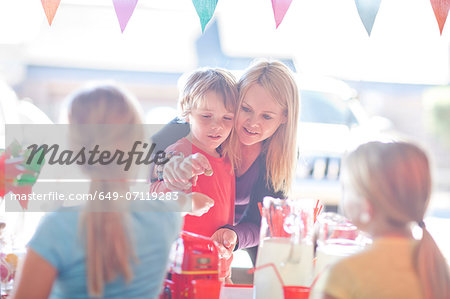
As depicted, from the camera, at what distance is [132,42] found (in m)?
7.44

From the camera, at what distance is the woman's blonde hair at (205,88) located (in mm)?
1649

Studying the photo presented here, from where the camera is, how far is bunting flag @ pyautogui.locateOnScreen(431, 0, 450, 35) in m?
1.60

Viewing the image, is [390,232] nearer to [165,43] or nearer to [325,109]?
[325,109]

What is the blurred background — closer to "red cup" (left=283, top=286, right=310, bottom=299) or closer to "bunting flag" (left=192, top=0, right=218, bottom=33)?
"bunting flag" (left=192, top=0, right=218, bottom=33)

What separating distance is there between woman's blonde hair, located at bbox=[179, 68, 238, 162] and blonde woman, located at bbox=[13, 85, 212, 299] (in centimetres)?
59

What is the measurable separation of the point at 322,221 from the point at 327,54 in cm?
666

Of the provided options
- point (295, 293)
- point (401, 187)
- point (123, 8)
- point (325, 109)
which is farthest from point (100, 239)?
point (325, 109)

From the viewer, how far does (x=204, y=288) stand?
126 cm

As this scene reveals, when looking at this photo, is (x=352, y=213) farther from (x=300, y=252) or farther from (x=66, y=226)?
(x=66, y=226)

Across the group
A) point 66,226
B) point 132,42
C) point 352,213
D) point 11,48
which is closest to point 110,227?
point 66,226

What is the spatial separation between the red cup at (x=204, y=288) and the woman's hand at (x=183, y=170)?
325 mm

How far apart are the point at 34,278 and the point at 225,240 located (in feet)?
2.54

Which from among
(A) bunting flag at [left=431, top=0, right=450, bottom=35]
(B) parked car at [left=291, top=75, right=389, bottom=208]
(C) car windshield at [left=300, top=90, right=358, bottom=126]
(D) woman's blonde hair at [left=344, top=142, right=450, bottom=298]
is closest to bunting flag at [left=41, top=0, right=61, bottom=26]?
(D) woman's blonde hair at [left=344, top=142, right=450, bottom=298]

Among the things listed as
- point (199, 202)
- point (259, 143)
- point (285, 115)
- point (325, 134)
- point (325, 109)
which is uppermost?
point (325, 109)
